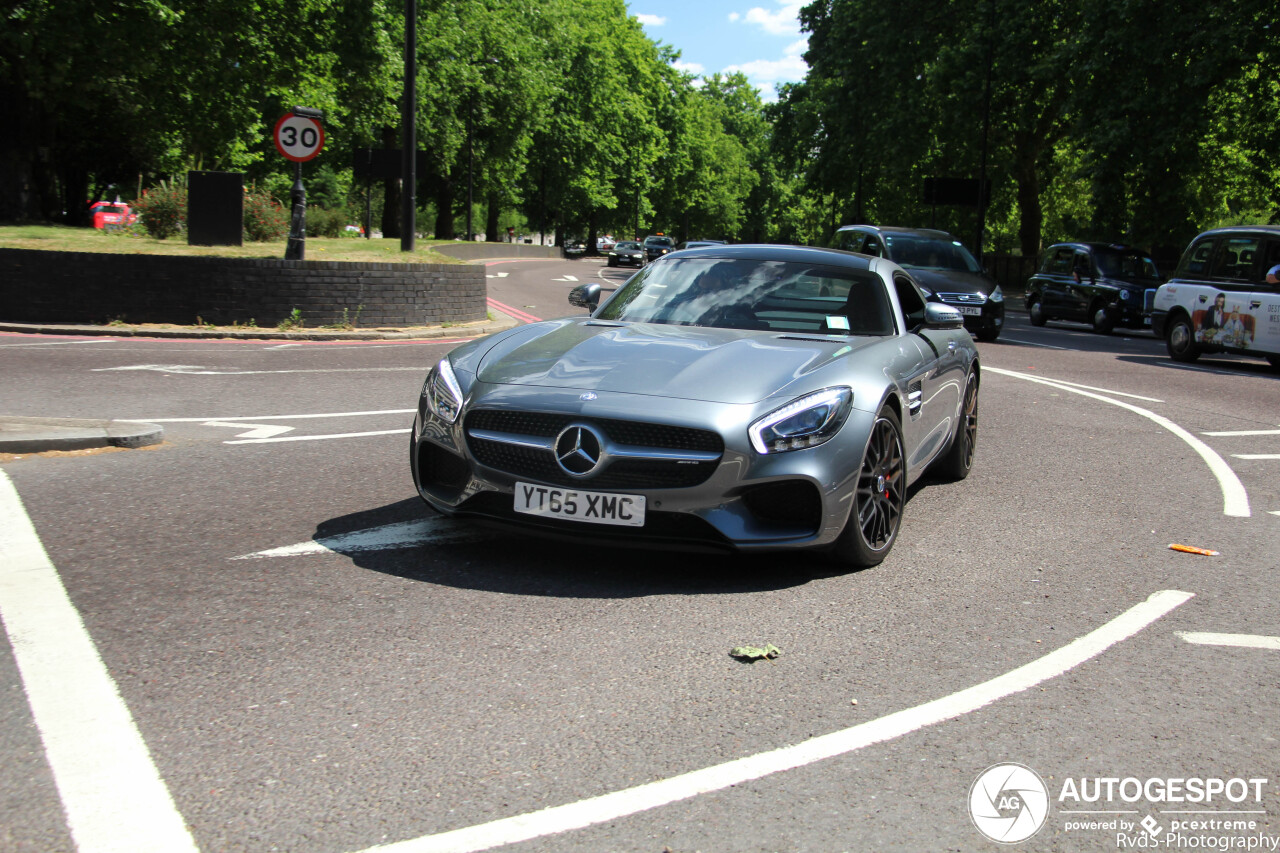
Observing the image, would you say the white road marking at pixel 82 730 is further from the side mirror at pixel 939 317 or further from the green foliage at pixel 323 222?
the green foliage at pixel 323 222

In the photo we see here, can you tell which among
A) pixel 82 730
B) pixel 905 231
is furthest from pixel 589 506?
pixel 905 231

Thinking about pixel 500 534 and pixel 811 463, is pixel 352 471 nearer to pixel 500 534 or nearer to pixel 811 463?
pixel 500 534

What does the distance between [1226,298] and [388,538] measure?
1515 cm

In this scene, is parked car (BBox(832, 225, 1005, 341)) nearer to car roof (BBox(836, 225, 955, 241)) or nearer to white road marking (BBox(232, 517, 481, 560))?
car roof (BBox(836, 225, 955, 241))

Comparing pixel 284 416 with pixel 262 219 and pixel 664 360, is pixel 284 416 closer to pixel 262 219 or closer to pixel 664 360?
pixel 664 360

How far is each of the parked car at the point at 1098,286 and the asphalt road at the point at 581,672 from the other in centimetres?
1850

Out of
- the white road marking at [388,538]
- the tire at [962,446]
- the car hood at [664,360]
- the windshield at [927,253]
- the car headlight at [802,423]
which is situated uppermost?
the windshield at [927,253]

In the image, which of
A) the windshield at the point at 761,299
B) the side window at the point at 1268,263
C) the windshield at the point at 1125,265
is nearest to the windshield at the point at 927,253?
the side window at the point at 1268,263

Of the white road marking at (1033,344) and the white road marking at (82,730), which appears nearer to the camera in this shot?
the white road marking at (82,730)

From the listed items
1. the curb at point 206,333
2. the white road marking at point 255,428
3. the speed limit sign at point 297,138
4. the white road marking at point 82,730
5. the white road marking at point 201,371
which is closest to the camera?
the white road marking at point 82,730

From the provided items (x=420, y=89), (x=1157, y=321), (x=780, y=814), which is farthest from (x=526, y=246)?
(x=780, y=814)

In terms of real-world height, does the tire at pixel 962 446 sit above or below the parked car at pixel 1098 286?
below

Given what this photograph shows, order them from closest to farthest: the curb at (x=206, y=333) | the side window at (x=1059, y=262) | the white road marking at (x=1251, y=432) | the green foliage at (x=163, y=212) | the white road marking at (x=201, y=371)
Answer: the white road marking at (x=1251, y=432) < the white road marking at (x=201, y=371) < the curb at (x=206, y=333) < the green foliage at (x=163, y=212) < the side window at (x=1059, y=262)

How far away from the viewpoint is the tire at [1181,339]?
17688mm
